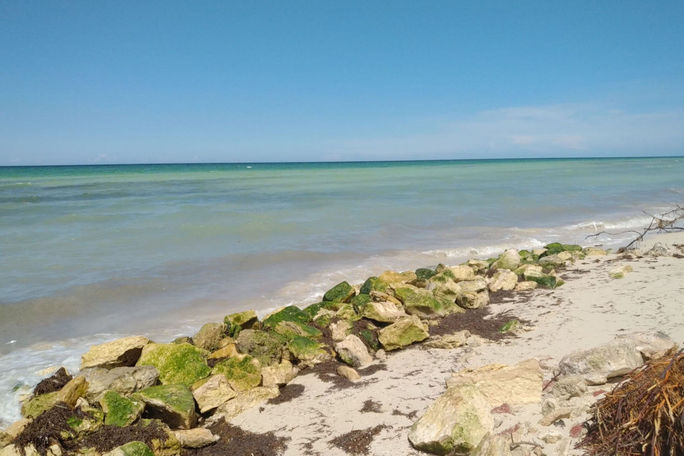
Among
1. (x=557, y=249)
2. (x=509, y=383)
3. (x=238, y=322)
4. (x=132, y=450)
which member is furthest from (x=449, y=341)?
(x=557, y=249)

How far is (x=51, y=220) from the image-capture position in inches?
742

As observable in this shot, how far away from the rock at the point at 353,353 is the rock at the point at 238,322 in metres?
1.57

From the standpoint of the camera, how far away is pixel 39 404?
→ 4.84 m

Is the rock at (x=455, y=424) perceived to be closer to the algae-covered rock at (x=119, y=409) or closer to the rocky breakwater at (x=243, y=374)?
the rocky breakwater at (x=243, y=374)

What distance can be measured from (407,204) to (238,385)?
60.6 ft

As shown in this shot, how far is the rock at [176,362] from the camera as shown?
547 cm

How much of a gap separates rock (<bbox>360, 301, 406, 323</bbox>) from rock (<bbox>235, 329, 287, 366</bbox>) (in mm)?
1412

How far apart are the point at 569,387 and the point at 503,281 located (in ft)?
16.1

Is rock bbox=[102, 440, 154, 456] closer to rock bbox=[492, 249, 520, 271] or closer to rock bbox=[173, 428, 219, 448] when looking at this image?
rock bbox=[173, 428, 219, 448]

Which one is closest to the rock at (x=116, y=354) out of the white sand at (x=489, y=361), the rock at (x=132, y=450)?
the white sand at (x=489, y=361)

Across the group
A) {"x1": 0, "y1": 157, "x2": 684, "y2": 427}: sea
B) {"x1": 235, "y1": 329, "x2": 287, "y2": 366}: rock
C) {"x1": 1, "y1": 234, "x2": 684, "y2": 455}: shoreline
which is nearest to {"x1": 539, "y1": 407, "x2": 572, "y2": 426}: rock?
{"x1": 1, "y1": 234, "x2": 684, "y2": 455}: shoreline

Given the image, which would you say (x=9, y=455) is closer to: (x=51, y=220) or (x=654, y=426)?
(x=654, y=426)

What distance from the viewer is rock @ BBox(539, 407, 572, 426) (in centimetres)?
336

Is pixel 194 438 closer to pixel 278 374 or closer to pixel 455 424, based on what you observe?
pixel 278 374
